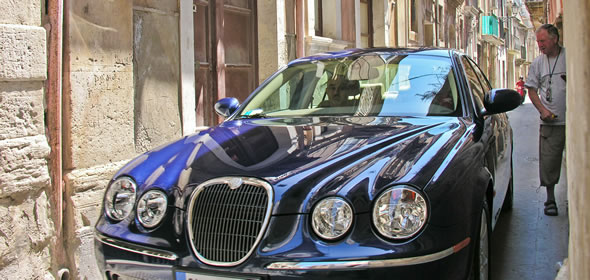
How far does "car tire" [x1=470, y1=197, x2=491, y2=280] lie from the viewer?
2.99 meters

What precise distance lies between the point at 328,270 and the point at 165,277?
2.44 ft

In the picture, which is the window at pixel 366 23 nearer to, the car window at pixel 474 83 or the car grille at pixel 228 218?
the car window at pixel 474 83

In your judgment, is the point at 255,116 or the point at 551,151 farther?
the point at 551,151

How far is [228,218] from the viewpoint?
8.77 ft

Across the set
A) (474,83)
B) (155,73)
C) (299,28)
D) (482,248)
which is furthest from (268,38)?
(482,248)

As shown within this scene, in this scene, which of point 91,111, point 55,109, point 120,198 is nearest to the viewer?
point 120,198

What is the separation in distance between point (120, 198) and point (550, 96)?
165 inches

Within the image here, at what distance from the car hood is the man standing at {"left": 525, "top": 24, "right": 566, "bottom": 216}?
2513mm

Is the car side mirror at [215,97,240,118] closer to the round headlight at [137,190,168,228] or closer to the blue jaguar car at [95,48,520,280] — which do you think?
the blue jaguar car at [95,48,520,280]

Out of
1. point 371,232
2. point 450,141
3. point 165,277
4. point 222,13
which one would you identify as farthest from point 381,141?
point 222,13

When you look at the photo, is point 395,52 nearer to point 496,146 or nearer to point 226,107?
point 496,146

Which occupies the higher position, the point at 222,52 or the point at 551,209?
the point at 222,52

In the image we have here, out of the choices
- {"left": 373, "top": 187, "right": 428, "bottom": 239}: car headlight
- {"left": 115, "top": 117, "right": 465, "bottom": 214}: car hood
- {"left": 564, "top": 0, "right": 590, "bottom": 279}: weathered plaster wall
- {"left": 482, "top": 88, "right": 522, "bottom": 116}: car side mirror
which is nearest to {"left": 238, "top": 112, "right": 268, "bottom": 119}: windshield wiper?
{"left": 115, "top": 117, "right": 465, "bottom": 214}: car hood

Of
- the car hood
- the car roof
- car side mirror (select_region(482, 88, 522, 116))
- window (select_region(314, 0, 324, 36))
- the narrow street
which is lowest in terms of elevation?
the narrow street
